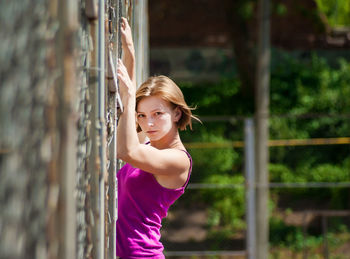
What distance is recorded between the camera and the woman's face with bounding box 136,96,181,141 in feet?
6.69

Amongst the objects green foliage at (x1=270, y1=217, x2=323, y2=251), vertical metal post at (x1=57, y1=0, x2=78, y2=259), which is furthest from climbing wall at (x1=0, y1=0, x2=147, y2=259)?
green foliage at (x1=270, y1=217, x2=323, y2=251)

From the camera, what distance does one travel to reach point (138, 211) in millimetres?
2039

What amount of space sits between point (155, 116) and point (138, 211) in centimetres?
30

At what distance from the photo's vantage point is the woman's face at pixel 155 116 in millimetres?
2039

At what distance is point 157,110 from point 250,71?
9170mm

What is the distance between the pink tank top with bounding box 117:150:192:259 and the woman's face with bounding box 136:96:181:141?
0.44 ft

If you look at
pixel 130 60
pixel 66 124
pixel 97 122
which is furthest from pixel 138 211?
pixel 66 124

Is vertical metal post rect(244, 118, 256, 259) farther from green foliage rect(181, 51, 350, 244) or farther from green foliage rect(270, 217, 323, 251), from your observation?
green foliage rect(270, 217, 323, 251)

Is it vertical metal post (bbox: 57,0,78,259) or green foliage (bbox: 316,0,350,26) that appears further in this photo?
green foliage (bbox: 316,0,350,26)

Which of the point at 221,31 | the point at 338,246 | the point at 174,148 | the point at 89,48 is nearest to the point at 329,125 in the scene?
the point at 338,246

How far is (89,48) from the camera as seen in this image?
3.74ft

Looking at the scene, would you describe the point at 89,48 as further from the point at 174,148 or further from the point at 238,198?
the point at 238,198

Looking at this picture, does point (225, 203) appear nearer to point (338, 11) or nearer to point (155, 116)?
point (338, 11)

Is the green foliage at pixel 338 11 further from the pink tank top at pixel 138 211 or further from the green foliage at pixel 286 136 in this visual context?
the pink tank top at pixel 138 211
